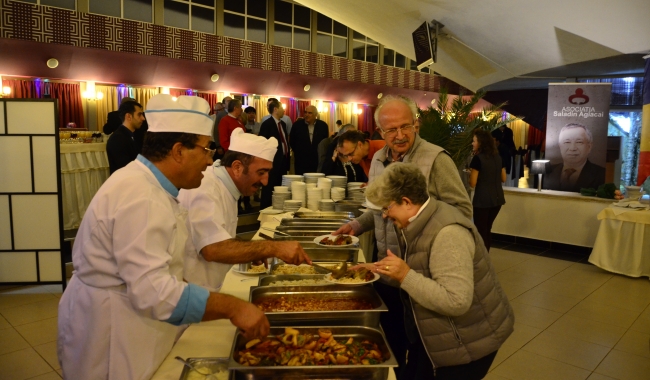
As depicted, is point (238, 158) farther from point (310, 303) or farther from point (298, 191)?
point (298, 191)

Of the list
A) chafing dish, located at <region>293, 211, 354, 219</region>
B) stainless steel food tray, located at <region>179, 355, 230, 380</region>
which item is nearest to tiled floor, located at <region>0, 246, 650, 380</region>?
chafing dish, located at <region>293, 211, 354, 219</region>

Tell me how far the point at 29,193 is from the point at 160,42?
7.35 m

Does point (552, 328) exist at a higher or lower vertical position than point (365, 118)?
lower

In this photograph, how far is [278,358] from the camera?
144 cm

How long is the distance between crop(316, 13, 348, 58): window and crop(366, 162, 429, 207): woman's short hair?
13.3m

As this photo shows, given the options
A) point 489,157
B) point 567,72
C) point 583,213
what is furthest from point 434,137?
point 567,72

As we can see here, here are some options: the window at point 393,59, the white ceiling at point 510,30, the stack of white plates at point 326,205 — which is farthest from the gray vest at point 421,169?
the window at point 393,59

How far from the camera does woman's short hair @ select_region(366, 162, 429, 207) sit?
1647 mm

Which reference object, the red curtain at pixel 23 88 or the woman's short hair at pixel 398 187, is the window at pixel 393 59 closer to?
the red curtain at pixel 23 88

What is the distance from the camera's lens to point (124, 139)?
488cm

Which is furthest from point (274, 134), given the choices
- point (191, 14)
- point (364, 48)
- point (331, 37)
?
point (364, 48)

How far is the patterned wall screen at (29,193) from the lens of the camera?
423cm

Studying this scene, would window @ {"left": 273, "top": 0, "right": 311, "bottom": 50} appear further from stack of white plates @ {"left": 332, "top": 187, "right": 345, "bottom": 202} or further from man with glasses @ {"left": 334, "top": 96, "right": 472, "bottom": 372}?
man with glasses @ {"left": 334, "top": 96, "right": 472, "bottom": 372}

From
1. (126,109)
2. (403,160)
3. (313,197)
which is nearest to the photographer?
(403,160)
